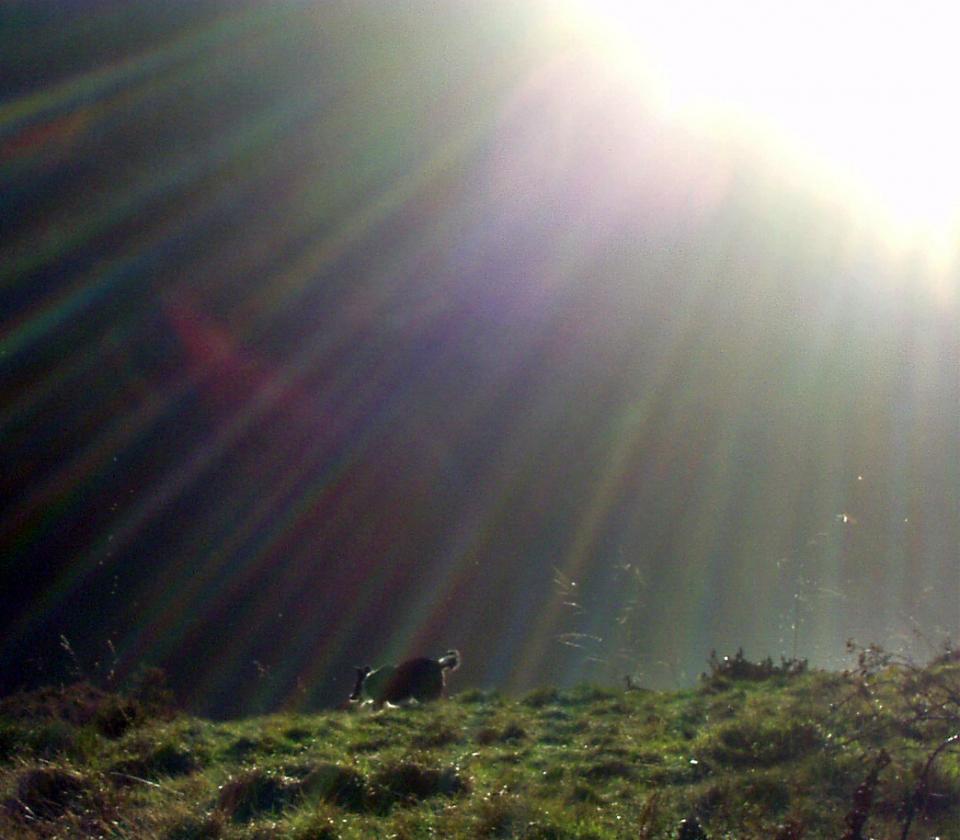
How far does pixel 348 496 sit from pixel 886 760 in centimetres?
1125

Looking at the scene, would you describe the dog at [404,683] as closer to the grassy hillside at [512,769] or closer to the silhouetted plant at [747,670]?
the grassy hillside at [512,769]

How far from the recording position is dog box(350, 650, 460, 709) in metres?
8.51

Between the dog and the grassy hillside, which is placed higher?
the dog

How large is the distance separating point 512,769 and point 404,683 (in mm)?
3651

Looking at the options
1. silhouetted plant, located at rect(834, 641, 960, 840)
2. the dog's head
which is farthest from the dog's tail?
silhouetted plant, located at rect(834, 641, 960, 840)

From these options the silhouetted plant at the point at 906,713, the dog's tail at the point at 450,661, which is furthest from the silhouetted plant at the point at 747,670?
the dog's tail at the point at 450,661

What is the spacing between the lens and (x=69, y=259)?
14062 mm

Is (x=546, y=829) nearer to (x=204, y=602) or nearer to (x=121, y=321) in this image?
(x=204, y=602)

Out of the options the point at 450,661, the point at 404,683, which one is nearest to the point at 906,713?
the point at 404,683

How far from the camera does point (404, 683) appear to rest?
8633 mm

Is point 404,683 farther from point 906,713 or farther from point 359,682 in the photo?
point 906,713

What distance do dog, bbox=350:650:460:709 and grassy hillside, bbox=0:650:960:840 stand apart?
1477mm

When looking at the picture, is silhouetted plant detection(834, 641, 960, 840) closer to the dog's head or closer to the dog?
the dog

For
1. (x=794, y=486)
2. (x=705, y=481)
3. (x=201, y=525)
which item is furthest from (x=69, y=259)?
(x=794, y=486)
